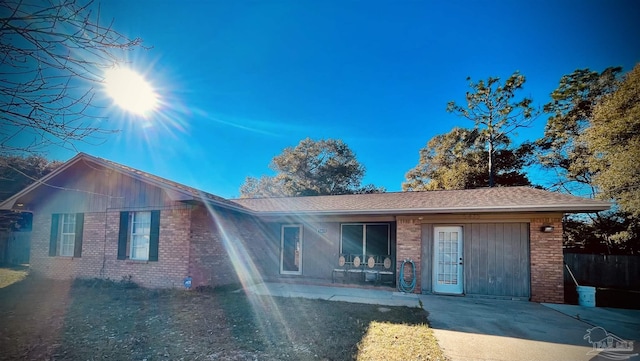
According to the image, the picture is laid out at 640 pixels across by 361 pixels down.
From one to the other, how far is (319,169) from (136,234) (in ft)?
65.7

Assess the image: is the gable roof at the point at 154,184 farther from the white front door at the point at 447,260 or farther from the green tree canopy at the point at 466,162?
the green tree canopy at the point at 466,162

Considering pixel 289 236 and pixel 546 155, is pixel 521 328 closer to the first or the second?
pixel 289 236

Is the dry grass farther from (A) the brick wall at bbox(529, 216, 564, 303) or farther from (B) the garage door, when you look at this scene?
(A) the brick wall at bbox(529, 216, 564, 303)

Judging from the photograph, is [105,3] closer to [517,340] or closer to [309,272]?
[517,340]

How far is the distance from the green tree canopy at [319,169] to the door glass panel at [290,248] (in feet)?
52.2

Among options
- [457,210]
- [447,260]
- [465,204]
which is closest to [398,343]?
[457,210]

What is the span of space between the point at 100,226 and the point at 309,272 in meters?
6.83

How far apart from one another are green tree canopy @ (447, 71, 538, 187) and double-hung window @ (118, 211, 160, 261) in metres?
19.8

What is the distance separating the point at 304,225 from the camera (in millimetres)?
11375

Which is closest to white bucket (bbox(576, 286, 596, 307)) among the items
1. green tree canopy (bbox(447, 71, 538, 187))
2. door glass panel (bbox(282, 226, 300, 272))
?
door glass panel (bbox(282, 226, 300, 272))

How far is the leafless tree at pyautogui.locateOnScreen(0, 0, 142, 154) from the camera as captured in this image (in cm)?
208

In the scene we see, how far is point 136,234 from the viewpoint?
9625 mm

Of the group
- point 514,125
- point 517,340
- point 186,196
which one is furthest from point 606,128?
point 186,196

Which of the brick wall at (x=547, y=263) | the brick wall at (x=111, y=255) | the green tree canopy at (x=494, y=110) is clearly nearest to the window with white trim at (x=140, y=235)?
the brick wall at (x=111, y=255)
